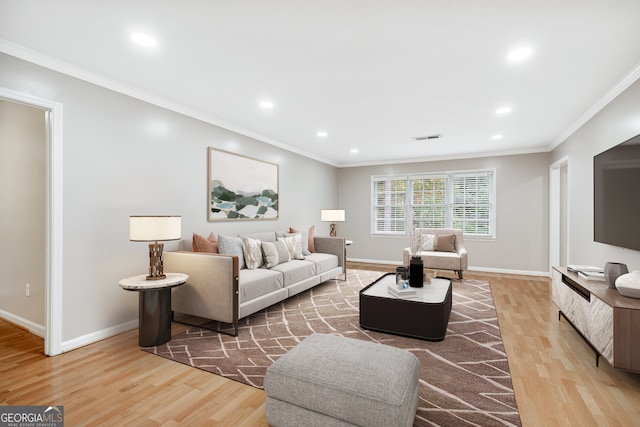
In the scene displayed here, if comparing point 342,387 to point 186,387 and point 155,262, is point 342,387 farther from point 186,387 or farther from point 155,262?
point 155,262

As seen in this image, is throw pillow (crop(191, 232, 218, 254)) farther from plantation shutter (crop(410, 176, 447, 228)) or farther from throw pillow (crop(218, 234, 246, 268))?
plantation shutter (crop(410, 176, 447, 228))

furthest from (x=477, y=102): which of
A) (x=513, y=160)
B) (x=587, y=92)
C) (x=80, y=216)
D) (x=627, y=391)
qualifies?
(x=80, y=216)

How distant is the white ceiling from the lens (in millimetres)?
2004

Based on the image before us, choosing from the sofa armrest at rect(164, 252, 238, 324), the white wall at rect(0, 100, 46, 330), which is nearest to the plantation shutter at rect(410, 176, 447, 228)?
the sofa armrest at rect(164, 252, 238, 324)

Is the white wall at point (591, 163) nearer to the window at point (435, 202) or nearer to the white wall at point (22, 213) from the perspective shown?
the window at point (435, 202)

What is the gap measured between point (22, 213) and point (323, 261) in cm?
368

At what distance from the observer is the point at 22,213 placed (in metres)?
3.31

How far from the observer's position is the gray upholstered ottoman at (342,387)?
4.93 ft

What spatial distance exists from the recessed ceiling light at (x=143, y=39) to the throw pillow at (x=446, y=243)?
5.45 meters

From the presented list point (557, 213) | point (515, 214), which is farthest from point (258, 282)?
point (557, 213)

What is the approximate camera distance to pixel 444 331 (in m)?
3.06

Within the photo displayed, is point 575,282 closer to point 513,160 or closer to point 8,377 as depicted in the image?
point 513,160

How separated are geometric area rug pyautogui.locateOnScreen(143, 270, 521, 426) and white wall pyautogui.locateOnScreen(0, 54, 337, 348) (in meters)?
0.76

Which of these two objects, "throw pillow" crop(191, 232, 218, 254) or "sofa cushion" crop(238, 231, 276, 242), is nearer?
"throw pillow" crop(191, 232, 218, 254)
